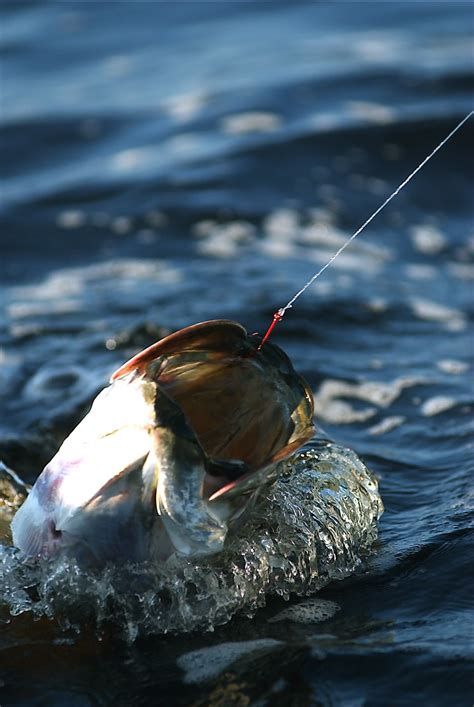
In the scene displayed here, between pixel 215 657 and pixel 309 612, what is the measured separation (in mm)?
282

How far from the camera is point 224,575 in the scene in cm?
257

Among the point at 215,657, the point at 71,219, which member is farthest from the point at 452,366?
the point at 71,219

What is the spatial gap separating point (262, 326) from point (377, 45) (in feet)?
14.8

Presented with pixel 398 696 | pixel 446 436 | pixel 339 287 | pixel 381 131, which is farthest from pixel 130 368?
pixel 381 131

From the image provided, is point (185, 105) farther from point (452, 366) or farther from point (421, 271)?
point (452, 366)

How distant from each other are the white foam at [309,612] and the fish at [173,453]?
0.33 meters

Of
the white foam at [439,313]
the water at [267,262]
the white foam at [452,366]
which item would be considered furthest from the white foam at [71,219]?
the white foam at [452,366]

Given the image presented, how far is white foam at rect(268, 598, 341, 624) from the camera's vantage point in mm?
2596

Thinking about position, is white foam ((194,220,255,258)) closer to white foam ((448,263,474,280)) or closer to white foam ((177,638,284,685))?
white foam ((448,263,474,280))

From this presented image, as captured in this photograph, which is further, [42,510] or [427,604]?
[427,604]

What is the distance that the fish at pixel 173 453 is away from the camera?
7.50 feet

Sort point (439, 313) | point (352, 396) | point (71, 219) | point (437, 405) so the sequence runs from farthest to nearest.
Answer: point (71, 219) → point (439, 313) → point (352, 396) → point (437, 405)

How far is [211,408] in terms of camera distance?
8.31 feet

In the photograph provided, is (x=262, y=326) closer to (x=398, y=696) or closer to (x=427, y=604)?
(x=427, y=604)
